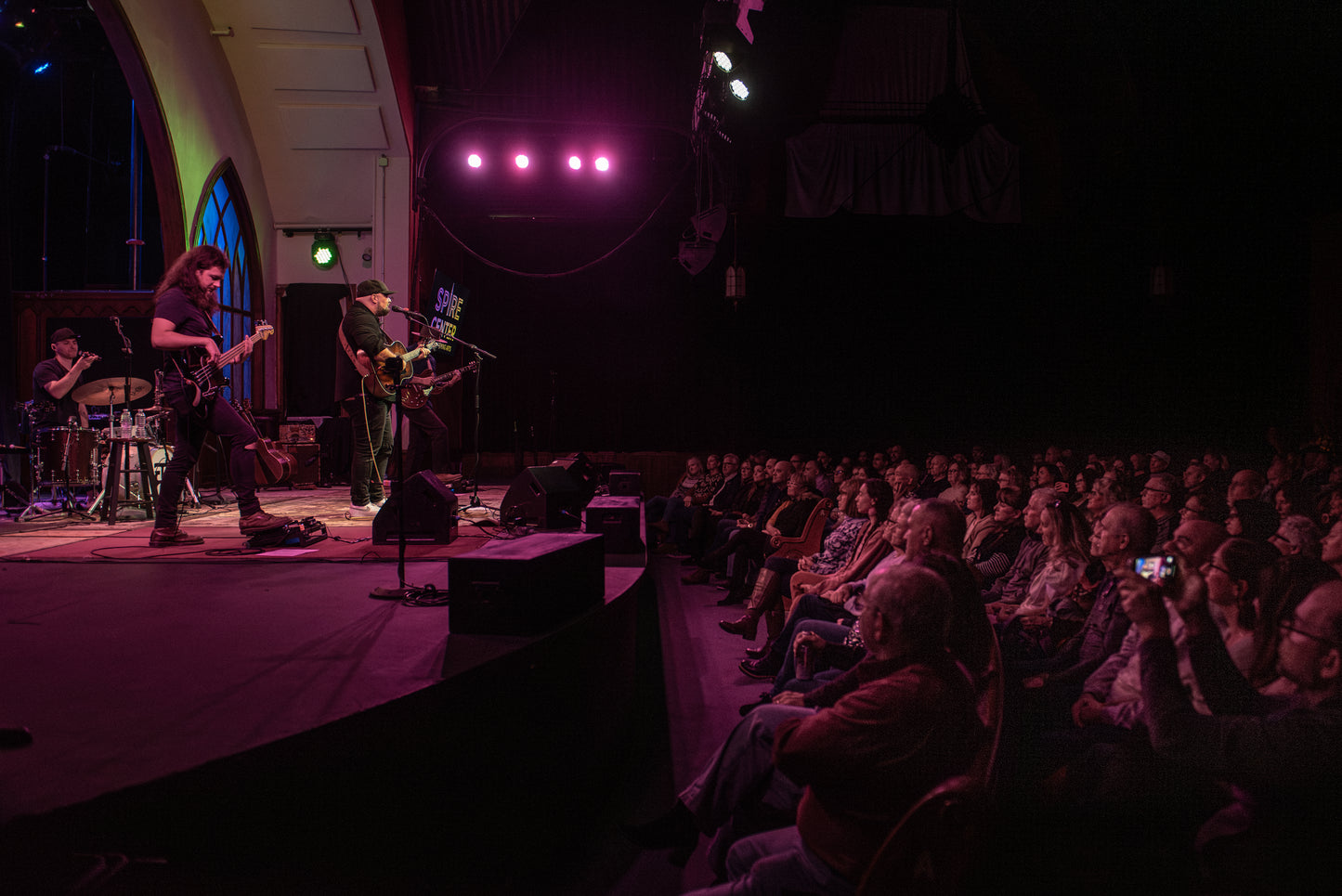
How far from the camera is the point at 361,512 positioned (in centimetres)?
580

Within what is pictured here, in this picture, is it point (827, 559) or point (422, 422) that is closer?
point (827, 559)

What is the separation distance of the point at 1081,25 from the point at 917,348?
13.9 feet

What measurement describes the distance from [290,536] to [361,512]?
69.2 inches

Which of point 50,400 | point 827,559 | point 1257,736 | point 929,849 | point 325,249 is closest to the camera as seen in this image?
point 929,849

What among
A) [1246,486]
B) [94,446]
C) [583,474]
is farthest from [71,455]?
[1246,486]

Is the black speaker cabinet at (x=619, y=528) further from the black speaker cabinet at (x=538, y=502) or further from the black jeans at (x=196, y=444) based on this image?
the black jeans at (x=196, y=444)

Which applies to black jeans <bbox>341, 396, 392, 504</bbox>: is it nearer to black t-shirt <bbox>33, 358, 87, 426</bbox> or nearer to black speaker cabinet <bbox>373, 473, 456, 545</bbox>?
black speaker cabinet <bbox>373, 473, 456, 545</bbox>

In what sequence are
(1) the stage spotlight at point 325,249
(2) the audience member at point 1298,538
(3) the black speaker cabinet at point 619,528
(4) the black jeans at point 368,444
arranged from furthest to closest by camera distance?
1. (1) the stage spotlight at point 325,249
2. (4) the black jeans at point 368,444
3. (3) the black speaker cabinet at point 619,528
4. (2) the audience member at point 1298,538

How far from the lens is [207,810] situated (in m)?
1.50

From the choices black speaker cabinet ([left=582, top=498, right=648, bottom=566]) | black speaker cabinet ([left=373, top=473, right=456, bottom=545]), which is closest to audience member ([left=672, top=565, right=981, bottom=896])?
black speaker cabinet ([left=582, top=498, right=648, bottom=566])

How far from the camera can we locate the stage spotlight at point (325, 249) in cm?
909

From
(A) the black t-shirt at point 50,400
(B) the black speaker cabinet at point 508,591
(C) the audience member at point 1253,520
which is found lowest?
(B) the black speaker cabinet at point 508,591

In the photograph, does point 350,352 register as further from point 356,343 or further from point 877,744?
point 877,744

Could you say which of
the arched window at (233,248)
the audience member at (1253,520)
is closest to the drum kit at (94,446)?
the arched window at (233,248)
